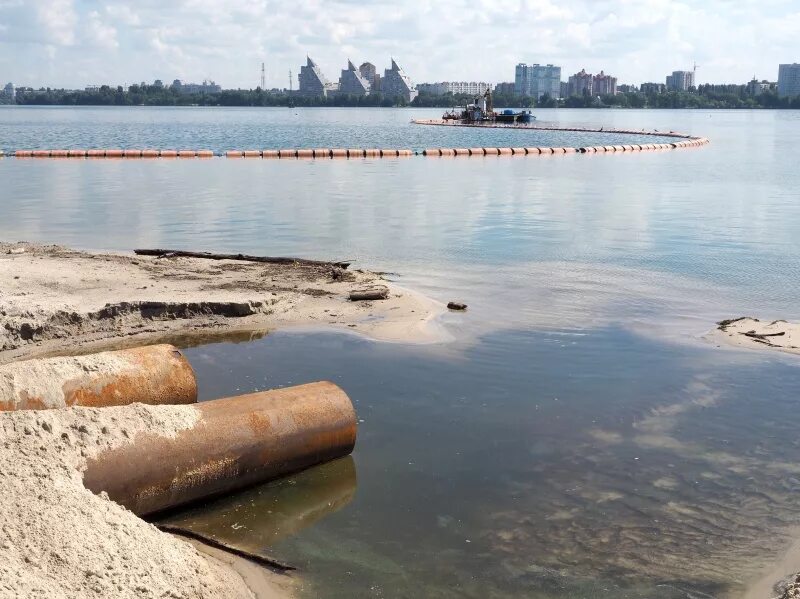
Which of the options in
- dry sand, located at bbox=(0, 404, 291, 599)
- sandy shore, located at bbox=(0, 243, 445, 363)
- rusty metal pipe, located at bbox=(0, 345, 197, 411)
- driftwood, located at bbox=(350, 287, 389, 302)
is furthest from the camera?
driftwood, located at bbox=(350, 287, 389, 302)

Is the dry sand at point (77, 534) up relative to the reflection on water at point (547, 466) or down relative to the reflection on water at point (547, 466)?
up

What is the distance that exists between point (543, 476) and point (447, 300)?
6872mm

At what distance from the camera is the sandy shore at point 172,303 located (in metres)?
11.5

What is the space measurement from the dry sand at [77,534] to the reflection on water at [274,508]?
1.87ft

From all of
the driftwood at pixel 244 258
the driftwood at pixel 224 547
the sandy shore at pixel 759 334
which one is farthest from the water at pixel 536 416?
the driftwood at pixel 244 258

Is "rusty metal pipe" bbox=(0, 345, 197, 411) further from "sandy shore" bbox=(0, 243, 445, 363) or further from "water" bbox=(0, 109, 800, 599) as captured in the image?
"sandy shore" bbox=(0, 243, 445, 363)

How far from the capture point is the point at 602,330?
12.6 m

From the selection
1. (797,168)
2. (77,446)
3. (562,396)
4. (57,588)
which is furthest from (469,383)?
(797,168)

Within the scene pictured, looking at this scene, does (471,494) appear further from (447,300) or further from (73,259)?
(73,259)

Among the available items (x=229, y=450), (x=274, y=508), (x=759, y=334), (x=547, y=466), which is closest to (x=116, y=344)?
(x=229, y=450)

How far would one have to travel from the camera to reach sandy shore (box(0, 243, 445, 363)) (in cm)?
1154

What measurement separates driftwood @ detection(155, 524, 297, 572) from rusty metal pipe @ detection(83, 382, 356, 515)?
0.82 ft

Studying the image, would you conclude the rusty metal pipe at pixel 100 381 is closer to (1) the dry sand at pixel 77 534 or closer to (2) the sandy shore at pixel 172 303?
(1) the dry sand at pixel 77 534

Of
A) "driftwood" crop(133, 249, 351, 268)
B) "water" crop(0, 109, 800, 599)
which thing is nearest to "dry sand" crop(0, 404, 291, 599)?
"water" crop(0, 109, 800, 599)
